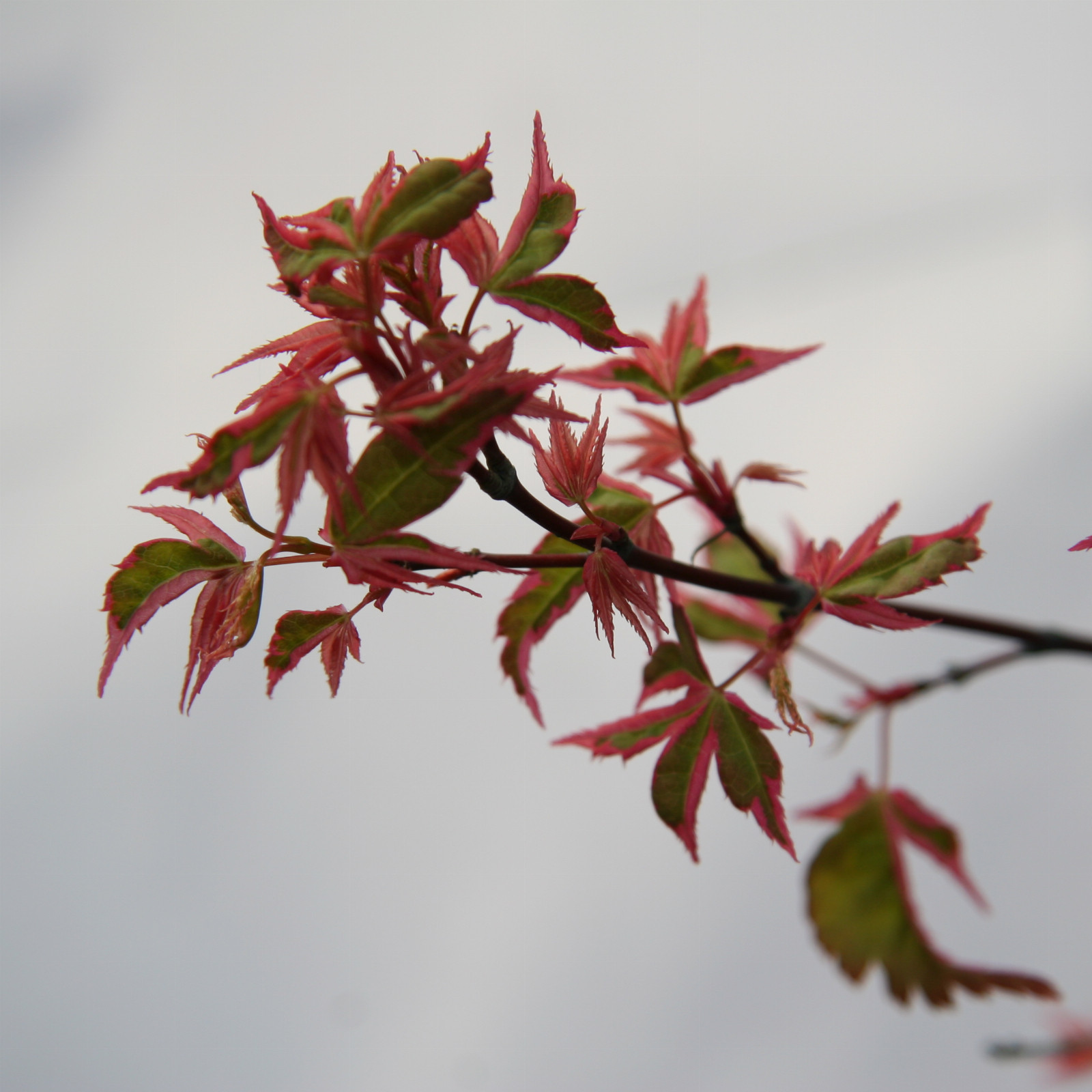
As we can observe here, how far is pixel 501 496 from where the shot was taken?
11.0 inches

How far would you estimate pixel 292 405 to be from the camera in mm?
240

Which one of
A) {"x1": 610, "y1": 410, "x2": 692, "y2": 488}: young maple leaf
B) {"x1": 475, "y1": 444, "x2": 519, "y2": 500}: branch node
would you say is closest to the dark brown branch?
{"x1": 475, "y1": 444, "x2": 519, "y2": 500}: branch node

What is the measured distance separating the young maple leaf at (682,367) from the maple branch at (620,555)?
0.10 m

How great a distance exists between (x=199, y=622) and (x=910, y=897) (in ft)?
1.30

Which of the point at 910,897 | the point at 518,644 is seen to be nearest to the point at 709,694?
the point at 518,644

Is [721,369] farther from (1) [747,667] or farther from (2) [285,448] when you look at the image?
(2) [285,448]

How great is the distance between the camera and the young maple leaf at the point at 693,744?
0.36m

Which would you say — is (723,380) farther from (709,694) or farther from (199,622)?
(199,622)

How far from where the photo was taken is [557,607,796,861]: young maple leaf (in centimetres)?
36

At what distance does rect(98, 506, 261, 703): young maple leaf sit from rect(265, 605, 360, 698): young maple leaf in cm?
2

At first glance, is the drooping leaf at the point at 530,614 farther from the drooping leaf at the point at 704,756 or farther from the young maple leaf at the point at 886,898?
the young maple leaf at the point at 886,898

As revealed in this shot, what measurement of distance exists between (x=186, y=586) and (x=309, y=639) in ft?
0.16

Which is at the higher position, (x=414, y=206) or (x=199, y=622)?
(x=414, y=206)

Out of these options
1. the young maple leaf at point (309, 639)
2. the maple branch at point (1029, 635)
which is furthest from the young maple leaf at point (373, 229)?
the maple branch at point (1029, 635)
